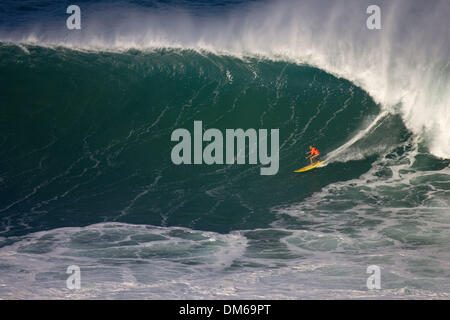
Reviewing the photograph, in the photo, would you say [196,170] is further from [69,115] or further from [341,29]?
[341,29]

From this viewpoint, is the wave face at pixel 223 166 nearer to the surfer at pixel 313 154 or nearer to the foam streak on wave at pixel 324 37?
the foam streak on wave at pixel 324 37

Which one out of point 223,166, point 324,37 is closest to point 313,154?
point 223,166

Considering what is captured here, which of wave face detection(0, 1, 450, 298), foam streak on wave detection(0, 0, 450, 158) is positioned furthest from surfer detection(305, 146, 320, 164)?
foam streak on wave detection(0, 0, 450, 158)

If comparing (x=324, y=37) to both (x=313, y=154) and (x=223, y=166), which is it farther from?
(x=223, y=166)

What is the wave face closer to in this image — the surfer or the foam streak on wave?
the foam streak on wave

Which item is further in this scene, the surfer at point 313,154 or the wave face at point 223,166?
the surfer at point 313,154

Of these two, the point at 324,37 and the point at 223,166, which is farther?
the point at 324,37

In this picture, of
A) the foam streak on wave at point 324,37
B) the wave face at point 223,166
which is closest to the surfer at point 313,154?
the wave face at point 223,166
